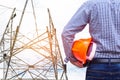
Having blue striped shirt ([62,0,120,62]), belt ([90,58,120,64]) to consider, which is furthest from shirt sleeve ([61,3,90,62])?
belt ([90,58,120,64])

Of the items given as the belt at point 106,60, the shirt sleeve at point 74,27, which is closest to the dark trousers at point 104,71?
the belt at point 106,60

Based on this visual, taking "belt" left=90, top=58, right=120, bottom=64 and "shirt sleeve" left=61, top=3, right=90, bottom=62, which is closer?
"belt" left=90, top=58, right=120, bottom=64

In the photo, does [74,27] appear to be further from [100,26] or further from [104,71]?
[104,71]

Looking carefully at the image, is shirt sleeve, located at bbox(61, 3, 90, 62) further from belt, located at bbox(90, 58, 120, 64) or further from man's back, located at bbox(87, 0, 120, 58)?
belt, located at bbox(90, 58, 120, 64)

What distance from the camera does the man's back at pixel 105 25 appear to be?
10.7ft

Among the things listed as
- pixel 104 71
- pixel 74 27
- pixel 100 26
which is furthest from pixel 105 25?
pixel 104 71

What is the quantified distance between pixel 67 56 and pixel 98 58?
25 centimetres

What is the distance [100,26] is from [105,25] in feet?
0.13

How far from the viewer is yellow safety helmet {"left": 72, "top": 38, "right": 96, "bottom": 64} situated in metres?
3.26

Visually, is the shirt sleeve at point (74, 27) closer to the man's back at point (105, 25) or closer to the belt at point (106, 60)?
the man's back at point (105, 25)

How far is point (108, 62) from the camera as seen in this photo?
10.5ft

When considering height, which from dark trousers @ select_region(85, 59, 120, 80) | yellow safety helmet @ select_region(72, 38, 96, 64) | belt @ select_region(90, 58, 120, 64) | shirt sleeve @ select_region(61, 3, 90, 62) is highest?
shirt sleeve @ select_region(61, 3, 90, 62)

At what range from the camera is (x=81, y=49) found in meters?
3.25

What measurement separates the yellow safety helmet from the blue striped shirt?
0.14 ft
